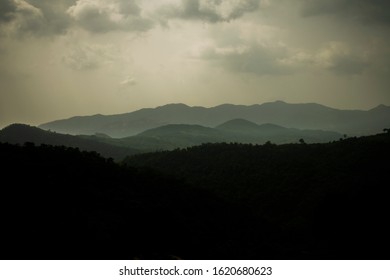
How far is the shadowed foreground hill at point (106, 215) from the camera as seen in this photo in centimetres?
3878

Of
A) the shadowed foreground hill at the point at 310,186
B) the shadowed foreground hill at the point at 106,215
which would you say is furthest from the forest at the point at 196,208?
the shadowed foreground hill at the point at 310,186

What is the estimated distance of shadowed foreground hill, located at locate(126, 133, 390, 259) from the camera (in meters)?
73.8

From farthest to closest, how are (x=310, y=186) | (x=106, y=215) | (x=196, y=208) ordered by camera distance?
1. (x=310, y=186)
2. (x=196, y=208)
3. (x=106, y=215)

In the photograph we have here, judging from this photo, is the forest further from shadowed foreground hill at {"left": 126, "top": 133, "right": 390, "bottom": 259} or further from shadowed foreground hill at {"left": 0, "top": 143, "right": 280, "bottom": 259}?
shadowed foreground hill at {"left": 126, "top": 133, "right": 390, "bottom": 259}

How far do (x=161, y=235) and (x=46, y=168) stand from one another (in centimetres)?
2480

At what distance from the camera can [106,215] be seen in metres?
49.2

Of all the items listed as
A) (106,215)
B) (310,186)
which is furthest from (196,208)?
(310,186)

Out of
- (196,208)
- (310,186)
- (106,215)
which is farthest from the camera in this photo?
(310,186)

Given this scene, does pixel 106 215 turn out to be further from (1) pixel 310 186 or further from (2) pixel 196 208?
(1) pixel 310 186

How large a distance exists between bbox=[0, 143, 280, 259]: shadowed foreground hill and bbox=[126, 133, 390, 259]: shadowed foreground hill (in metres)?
13.8

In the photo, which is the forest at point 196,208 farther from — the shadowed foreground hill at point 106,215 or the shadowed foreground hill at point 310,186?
the shadowed foreground hill at point 310,186

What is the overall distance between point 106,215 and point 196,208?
29970 mm

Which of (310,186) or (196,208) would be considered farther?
(310,186)
